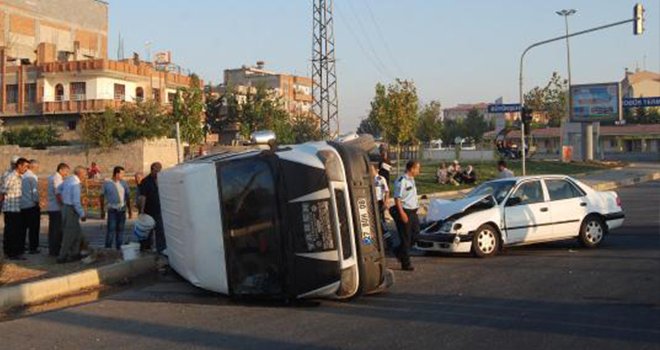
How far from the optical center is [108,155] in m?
46.4

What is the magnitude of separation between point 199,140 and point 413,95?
20360 mm

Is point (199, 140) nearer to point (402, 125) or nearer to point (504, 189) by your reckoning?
point (402, 125)

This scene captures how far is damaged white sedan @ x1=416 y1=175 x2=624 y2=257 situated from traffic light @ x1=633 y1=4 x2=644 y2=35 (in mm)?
16204

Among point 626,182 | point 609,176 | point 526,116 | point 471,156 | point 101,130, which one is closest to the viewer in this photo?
point 526,116

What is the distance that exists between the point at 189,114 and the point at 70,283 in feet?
137

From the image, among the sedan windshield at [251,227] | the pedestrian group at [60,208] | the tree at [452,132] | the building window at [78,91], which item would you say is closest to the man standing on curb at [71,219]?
the pedestrian group at [60,208]

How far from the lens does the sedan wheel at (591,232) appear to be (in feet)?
41.4

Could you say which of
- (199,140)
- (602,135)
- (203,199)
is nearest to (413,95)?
(199,140)

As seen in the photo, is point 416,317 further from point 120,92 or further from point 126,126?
point 120,92

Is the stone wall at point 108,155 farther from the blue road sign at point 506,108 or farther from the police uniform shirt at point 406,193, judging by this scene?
the police uniform shirt at point 406,193

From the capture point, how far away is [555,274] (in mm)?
10078

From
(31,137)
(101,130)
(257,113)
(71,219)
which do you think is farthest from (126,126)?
(71,219)

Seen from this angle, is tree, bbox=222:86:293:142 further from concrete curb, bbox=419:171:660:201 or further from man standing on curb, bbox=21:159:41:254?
man standing on curb, bbox=21:159:41:254

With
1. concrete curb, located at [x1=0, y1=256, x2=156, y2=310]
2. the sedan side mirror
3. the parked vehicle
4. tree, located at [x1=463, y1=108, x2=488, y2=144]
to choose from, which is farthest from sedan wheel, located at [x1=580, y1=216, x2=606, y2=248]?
tree, located at [x1=463, y1=108, x2=488, y2=144]
